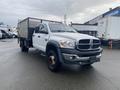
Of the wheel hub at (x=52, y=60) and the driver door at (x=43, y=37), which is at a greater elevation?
the driver door at (x=43, y=37)

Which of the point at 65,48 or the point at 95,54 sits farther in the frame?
the point at 95,54

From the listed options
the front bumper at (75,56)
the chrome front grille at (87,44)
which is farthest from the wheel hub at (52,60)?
the chrome front grille at (87,44)

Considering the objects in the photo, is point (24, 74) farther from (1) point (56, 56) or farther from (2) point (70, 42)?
(2) point (70, 42)

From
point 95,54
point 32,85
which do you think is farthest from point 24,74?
point 95,54

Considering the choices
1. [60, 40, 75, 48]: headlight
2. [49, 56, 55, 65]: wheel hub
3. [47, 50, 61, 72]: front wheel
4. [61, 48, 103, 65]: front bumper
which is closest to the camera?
[61, 48, 103, 65]: front bumper

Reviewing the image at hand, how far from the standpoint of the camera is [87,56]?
5.13m

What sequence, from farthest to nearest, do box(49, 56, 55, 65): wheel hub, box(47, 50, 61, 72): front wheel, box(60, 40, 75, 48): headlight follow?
box(49, 56, 55, 65): wheel hub, box(47, 50, 61, 72): front wheel, box(60, 40, 75, 48): headlight

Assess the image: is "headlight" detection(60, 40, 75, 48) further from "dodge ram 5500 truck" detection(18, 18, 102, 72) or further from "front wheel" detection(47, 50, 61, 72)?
"front wheel" detection(47, 50, 61, 72)

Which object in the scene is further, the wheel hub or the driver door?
the driver door

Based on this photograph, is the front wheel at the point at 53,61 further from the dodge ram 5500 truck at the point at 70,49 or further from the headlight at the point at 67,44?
the headlight at the point at 67,44

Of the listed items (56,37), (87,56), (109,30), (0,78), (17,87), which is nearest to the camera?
(17,87)

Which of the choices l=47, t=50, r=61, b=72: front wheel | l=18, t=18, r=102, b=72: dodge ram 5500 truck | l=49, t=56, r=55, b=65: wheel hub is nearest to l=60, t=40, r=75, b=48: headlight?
l=18, t=18, r=102, b=72: dodge ram 5500 truck

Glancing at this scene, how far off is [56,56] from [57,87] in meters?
1.49

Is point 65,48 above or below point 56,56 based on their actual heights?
above
